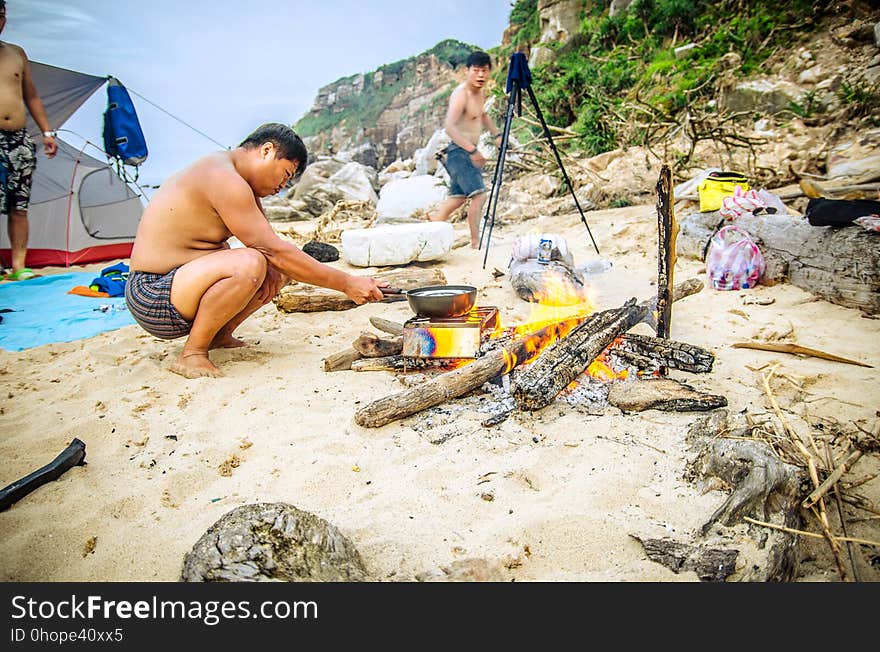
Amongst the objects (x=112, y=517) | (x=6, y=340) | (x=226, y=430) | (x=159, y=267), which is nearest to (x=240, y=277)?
(x=159, y=267)

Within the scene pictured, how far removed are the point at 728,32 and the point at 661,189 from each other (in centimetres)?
993

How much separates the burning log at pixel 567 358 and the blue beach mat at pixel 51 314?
3855mm

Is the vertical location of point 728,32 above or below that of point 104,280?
above

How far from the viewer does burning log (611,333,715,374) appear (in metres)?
2.75

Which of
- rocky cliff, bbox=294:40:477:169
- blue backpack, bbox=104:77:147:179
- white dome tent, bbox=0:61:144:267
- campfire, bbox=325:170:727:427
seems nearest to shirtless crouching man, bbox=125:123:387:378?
campfire, bbox=325:170:727:427

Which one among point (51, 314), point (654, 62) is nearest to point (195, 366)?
point (51, 314)

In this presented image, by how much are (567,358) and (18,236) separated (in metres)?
6.94

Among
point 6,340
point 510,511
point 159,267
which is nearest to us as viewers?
point 510,511

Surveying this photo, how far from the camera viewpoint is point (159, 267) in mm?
3018

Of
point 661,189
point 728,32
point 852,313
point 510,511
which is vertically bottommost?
point 510,511

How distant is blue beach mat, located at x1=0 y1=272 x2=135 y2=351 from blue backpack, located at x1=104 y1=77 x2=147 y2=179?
267cm

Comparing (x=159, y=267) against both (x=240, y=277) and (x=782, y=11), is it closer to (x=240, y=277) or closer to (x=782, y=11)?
(x=240, y=277)

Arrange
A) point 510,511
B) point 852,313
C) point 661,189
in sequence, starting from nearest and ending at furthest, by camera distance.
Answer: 1. point 510,511
2. point 661,189
3. point 852,313

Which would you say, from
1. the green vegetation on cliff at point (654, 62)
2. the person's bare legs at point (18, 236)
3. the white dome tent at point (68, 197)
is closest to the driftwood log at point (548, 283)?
the green vegetation on cliff at point (654, 62)
